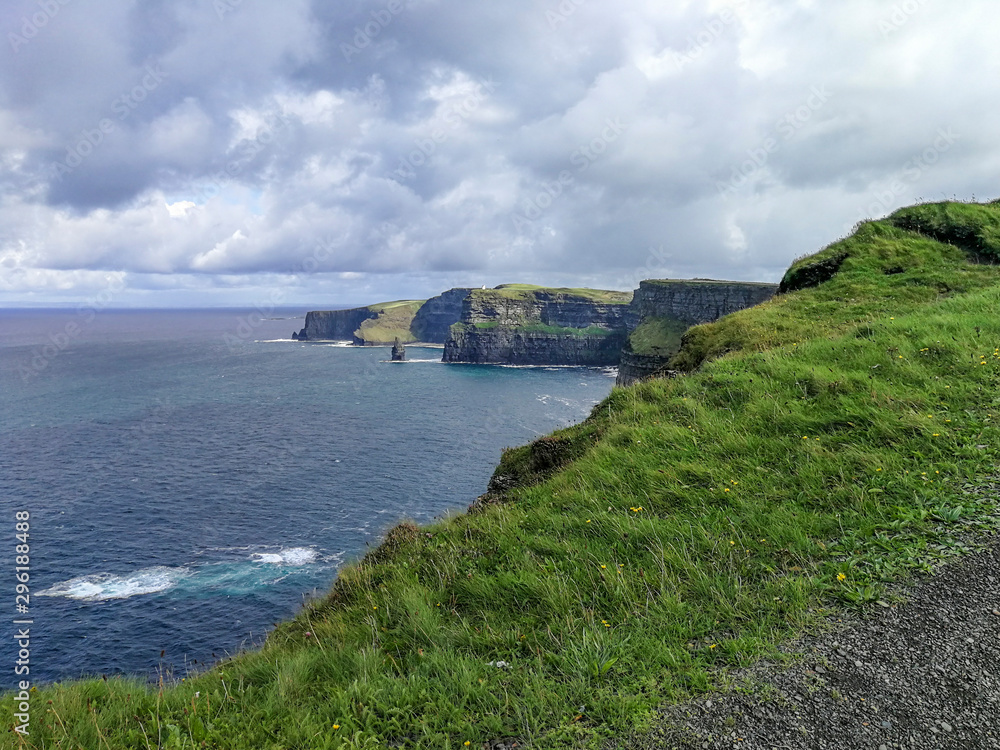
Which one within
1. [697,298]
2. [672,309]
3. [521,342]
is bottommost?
[521,342]

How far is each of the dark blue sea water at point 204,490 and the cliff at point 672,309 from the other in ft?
47.0

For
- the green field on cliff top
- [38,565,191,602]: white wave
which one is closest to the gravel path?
the green field on cliff top

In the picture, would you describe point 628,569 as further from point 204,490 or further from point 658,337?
point 658,337

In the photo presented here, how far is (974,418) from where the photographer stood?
9289mm

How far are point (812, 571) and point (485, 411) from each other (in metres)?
86.8

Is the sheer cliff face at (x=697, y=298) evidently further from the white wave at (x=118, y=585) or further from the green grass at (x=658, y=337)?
the white wave at (x=118, y=585)

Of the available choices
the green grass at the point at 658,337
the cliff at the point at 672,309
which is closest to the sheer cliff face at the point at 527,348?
the cliff at the point at 672,309

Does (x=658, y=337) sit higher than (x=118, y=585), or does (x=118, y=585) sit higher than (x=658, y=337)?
(x=658, y=337)

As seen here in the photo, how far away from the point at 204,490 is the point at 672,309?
122949mm

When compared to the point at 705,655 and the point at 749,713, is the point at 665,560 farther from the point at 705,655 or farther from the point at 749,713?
the point at 749,713

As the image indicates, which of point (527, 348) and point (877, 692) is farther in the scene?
point (527, 348)

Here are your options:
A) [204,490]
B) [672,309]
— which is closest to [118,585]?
[204,490]

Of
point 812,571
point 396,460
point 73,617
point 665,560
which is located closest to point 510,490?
point 665,560

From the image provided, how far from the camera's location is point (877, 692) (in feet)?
16.1
